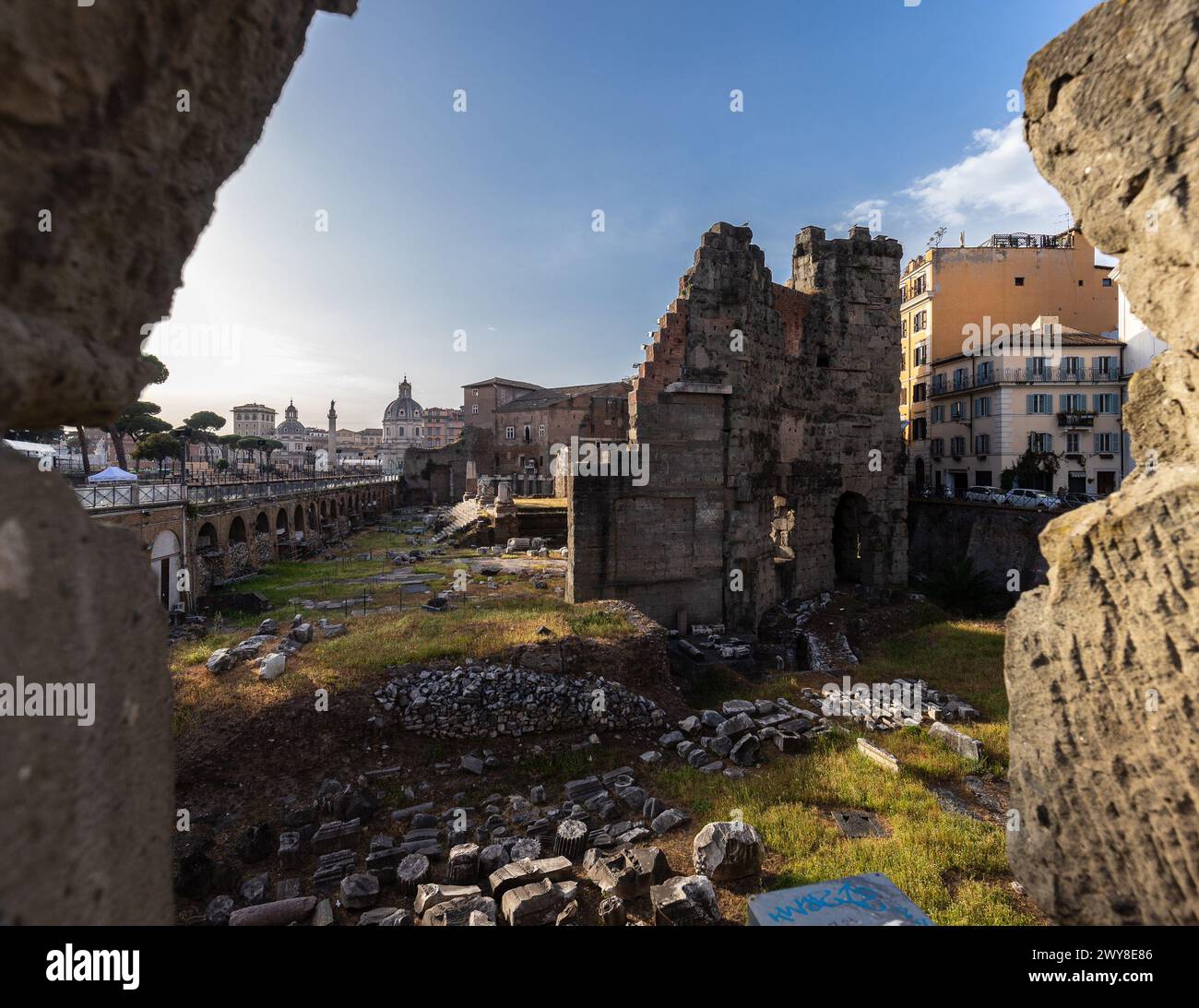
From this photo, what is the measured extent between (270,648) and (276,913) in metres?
6.87

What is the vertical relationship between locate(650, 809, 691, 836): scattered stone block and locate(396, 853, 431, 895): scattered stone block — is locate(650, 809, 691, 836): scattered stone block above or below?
above

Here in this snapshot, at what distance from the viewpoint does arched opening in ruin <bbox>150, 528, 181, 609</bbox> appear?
18500 millimetres

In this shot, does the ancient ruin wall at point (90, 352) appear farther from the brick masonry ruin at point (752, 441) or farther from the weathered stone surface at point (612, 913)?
the brick masonry ruin at point (752, 441)

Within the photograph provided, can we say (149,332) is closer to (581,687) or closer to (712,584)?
(581,687)

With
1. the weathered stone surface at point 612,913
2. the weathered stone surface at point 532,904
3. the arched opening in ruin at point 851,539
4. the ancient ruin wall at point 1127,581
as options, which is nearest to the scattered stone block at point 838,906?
the ancient ruin wall at point 1127,581

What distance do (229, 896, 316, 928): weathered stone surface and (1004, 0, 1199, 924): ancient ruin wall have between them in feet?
20.9

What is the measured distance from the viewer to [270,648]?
38.5 feet


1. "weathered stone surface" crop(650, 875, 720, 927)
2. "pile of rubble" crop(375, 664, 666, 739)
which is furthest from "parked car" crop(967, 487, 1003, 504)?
"weathered stone surface" crop(650, 875, 720, 927)

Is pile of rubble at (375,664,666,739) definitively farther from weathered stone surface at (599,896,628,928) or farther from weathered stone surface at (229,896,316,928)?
weathered stone surface at (599,896,628,928)

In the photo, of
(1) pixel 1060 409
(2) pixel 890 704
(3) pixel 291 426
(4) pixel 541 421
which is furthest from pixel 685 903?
(3) pixel 291 426

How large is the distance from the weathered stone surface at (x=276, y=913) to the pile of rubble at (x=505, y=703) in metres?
3.48

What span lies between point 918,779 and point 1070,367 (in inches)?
1195

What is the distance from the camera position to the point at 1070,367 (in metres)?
29.0

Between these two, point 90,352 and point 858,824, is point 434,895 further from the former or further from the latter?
point 90,352
